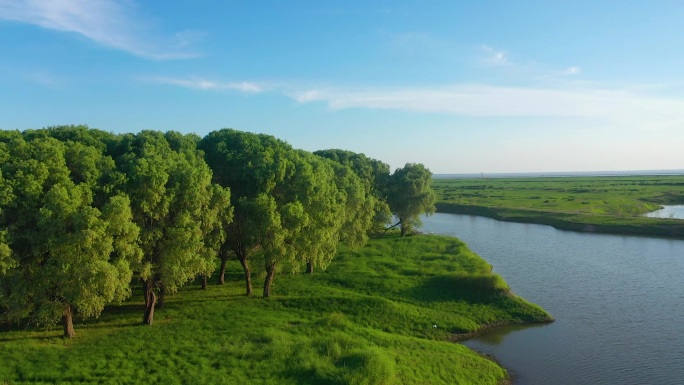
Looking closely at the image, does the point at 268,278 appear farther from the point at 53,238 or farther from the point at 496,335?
the point at 496,335

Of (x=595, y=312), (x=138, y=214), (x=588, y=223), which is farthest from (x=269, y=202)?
(x=588, y=223)

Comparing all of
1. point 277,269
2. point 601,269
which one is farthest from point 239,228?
point 601,269

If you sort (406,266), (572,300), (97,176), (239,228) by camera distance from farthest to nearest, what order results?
(406,266)
(572,300)
(239,228)
(97,176)

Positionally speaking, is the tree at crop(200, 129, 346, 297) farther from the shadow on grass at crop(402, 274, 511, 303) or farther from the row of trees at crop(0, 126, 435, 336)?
the shadow on grass at crop(402, 274, 511, 303)

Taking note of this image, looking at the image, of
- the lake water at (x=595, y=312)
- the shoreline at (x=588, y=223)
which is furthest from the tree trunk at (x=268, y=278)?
the shoreline at (x=588, y=223)

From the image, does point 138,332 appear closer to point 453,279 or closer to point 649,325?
point 453,279

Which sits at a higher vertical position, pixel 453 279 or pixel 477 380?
pixel 453 279
